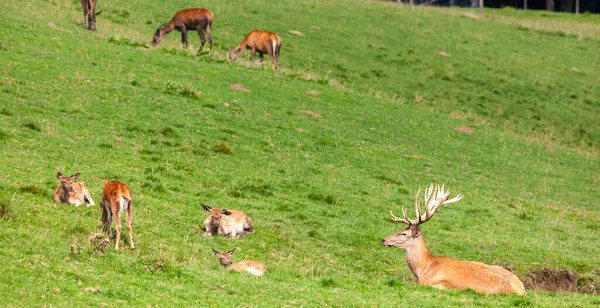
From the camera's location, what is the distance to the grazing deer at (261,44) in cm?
3519

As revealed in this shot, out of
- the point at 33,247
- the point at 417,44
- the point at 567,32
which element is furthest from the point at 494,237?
the point at 567,32

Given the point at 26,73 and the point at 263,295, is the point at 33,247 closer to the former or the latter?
the point at 263,295

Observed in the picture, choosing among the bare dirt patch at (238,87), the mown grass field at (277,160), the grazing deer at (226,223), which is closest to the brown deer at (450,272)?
the mown grass field at (277,160)

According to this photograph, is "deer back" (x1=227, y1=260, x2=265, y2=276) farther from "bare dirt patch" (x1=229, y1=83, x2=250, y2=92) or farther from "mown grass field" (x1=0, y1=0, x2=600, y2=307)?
"bare dirt patch" (x1=229, y1=83, x2=250, y2=92)

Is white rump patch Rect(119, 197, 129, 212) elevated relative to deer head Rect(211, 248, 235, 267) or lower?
elevated

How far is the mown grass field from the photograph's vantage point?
40.4 feet

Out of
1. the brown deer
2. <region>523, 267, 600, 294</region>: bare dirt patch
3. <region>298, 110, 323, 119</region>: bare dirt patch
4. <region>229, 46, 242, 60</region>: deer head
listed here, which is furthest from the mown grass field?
<region>229, 46, 242, 60</region>: deer head

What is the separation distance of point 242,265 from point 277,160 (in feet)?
31.7

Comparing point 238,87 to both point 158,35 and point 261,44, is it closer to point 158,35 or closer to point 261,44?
point 261,44

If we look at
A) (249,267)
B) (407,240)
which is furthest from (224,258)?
(407,240)

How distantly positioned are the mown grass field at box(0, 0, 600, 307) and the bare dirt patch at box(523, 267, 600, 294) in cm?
13

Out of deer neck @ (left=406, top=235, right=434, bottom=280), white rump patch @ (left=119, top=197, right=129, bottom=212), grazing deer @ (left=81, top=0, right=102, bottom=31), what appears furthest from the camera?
grazing deer @ (left=81, top=0, right=102, bottom=31)

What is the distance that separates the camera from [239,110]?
27.1 m

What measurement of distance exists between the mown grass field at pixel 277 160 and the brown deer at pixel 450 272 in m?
0.40
